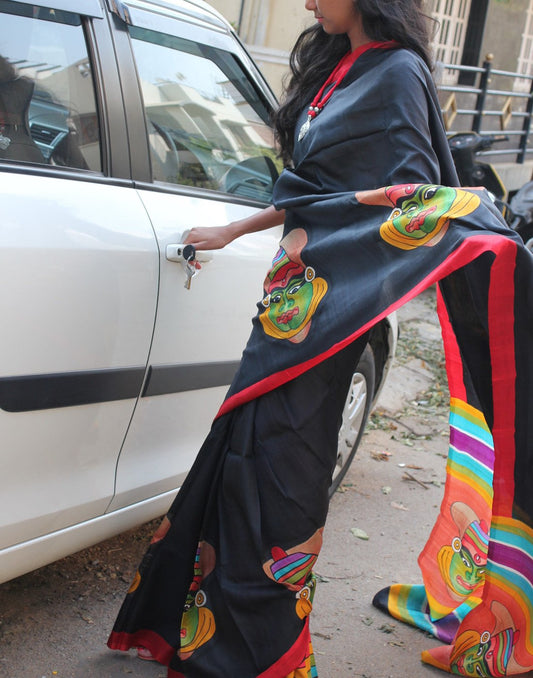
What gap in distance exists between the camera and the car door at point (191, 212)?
226cm

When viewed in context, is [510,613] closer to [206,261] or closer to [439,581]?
[439,581]

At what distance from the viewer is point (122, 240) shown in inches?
81.8

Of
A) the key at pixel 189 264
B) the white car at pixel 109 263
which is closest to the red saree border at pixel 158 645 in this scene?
the white car at pixel 109 263

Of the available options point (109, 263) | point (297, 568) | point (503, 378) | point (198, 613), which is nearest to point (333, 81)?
point (109, 263)

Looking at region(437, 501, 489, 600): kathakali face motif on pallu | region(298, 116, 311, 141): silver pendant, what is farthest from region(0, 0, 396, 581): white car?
region(437, 501, 489, 600): kathakali face motif on pallu

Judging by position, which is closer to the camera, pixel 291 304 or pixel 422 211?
pixel 422 211

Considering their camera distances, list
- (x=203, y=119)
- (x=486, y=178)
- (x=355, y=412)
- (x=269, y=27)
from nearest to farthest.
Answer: (x=203, y=119), (x=355, y=412), (x=269, y=27), (x=486, y=178)

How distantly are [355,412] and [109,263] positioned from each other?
5.19 feet

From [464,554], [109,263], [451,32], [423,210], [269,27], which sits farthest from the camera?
[451,32]

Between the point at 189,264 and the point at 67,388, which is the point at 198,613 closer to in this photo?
the point at 67,388

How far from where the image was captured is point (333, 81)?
2059 millimetres

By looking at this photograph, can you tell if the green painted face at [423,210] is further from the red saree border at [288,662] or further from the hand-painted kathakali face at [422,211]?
the red saree border at [288,662]

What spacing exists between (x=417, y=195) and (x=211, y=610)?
111 centimetres

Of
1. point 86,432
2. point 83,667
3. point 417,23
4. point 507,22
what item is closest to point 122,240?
point 86,432
